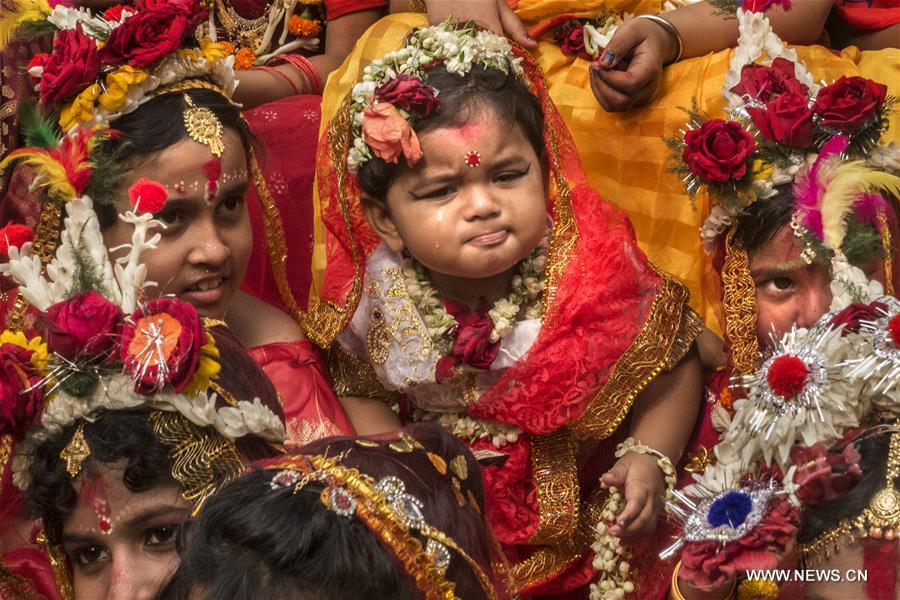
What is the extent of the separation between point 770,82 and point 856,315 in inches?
39.2

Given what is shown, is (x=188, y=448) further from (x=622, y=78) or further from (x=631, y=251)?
(x=622, y=78)

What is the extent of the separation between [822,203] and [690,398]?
22.3 inches

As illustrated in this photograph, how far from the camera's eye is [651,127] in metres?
3.54

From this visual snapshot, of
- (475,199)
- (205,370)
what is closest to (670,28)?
(475,199)

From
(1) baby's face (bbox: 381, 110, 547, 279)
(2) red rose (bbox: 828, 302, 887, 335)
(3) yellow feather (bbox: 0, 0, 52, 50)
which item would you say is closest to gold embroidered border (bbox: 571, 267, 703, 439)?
(1) baby's face (bbox: 381, 110, 547, 279)

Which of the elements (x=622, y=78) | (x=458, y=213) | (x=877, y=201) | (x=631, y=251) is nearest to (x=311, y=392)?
(x=458, y=213)

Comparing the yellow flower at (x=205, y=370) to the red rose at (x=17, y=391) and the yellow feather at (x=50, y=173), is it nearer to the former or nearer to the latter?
the red rose at (x=17, y=391)

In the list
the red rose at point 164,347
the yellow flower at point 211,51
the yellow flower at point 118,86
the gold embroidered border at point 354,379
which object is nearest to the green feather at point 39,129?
the yellow flower at point 118,86

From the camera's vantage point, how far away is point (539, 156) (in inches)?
124

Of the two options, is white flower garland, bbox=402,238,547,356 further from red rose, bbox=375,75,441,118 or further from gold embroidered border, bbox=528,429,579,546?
red rose, bbox=375,75,441,118

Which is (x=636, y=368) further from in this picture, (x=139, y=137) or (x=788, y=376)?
(x=139, y=137)

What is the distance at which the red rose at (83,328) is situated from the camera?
7.64 ft

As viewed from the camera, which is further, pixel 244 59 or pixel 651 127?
pixel 244 59

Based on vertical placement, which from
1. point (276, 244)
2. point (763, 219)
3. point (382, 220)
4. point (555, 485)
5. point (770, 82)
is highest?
point (770, 82)
